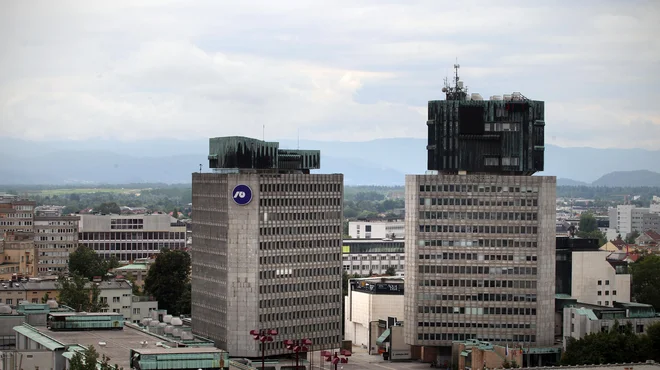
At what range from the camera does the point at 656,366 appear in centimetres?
17312

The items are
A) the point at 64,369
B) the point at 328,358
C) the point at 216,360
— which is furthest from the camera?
the point at 328,358

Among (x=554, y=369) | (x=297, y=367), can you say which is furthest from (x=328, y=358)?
(x=554, y=369)

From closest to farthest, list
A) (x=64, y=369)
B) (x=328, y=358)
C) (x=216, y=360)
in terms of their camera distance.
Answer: (x=216, y=360), (x=64, y=369), (x=328, y=358)

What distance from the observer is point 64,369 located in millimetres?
173500

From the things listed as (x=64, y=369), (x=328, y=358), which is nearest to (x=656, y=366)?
(x=328, y=358)

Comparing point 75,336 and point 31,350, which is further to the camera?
point 75,336

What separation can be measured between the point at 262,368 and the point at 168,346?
20.3 metres

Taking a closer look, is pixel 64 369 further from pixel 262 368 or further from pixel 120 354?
pixel 262 368

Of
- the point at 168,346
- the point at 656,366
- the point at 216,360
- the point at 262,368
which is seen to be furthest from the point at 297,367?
the point at 656,366

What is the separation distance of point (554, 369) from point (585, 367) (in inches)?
145

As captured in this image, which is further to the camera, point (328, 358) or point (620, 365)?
point (328, 358)

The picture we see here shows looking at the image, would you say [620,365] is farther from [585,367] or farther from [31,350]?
[31,350]

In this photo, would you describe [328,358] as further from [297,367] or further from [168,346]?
[168,346]

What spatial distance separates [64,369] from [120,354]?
26.0 ft
